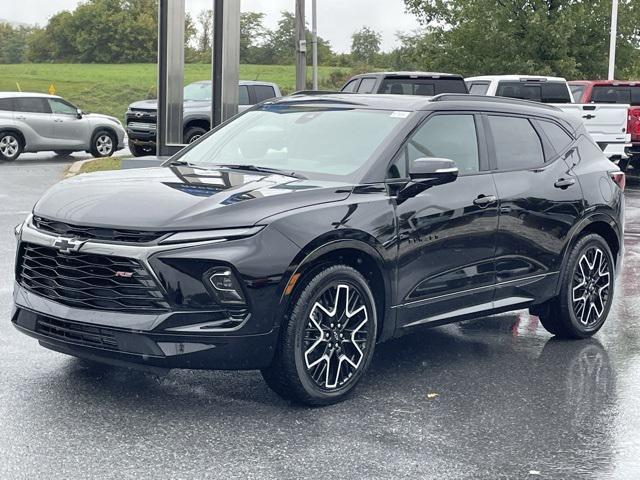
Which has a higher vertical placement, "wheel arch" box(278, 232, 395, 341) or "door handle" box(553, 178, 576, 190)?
"door handle" box(553, 178, 576, 190)

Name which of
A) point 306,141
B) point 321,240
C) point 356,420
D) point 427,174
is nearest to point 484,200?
point 427,174

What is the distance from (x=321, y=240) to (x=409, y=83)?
1427 cm

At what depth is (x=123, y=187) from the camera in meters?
6.06

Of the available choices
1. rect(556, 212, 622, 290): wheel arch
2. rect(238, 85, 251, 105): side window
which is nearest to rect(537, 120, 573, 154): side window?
rect(556, 212, 622, 290): wheel arch

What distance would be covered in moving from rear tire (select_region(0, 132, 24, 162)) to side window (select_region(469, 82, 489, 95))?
416 inches

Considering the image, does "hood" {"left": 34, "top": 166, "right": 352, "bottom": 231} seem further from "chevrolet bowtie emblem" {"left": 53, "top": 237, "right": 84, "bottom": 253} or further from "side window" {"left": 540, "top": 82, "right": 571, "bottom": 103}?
"side window" {"left": 540, "top": 82, "right": 571, "bottom": 103}

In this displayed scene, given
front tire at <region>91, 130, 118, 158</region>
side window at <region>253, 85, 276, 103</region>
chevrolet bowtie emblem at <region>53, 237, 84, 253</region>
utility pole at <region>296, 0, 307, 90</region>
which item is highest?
utility pole at <region>296, 0, 307, 90</region>

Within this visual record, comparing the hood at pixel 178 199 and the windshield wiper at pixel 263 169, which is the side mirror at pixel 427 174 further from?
the windshield wiper at pixel 263 169

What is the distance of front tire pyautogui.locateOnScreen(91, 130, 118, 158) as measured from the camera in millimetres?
27125

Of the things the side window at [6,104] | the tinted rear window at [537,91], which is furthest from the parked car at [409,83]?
the side window at [6,104]

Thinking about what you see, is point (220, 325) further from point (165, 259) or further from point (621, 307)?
point (621, 307)

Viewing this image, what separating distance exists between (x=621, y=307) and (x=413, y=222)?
3.64 m

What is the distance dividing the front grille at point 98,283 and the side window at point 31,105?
21225 millimetres

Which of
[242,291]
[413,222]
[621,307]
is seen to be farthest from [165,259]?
[621,307]
